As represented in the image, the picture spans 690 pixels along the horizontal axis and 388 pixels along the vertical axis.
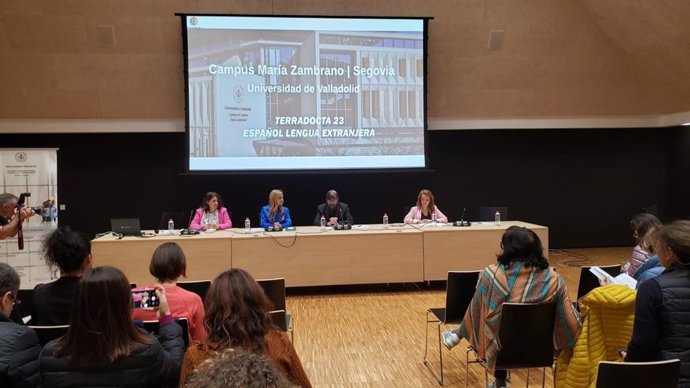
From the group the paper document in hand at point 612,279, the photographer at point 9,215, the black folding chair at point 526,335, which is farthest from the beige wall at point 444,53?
the black folding chair at point 526,335

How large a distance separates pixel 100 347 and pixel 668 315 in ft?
6.56

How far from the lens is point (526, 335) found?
2.73m

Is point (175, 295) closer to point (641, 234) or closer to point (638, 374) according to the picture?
point (638, 374)

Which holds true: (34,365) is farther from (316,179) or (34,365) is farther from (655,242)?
(316,179)

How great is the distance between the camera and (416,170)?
24.4 feet

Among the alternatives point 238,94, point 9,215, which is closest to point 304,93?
point 238,94

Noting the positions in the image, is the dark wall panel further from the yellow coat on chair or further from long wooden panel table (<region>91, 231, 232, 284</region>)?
the yellow coat on chair

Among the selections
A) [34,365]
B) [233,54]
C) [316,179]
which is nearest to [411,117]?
[316,179]

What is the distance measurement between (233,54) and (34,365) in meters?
5.75

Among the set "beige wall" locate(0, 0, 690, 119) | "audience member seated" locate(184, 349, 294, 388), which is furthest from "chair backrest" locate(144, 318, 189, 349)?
"beige wall" locate(0, 0, 690, 119)

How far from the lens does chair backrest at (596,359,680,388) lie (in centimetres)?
184

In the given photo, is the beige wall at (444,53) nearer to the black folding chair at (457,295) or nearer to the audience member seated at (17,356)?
the black folding chair at (457,295)

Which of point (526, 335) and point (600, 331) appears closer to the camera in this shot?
point (600, 331)

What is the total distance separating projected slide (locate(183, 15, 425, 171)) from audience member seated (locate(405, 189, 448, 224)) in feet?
2.89
